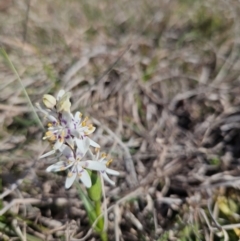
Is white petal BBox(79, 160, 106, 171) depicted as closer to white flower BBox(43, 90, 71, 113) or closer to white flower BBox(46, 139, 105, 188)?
white flower BBox(46, 139, 105, 188)

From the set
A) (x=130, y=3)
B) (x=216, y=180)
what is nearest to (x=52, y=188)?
(x=216, y=180)

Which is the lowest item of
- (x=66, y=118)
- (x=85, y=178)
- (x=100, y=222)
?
(x=100, y=222)

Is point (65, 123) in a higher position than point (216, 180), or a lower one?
higher

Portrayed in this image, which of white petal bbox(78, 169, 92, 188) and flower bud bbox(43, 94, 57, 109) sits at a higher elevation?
flower bud bbox(43, 94, 57, 109)

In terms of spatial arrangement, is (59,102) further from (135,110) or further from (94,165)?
(135,110)

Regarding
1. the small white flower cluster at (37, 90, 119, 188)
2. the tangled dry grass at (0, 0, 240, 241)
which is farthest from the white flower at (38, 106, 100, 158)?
the tangled dry grass at (0, 0, 240, 241)

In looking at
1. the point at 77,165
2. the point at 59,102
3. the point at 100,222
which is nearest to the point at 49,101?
the point at 59,102

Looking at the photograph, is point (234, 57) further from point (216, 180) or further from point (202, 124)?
point (216, 180)

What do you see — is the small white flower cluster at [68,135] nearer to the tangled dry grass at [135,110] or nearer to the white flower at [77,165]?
the white flower at [77,165]
